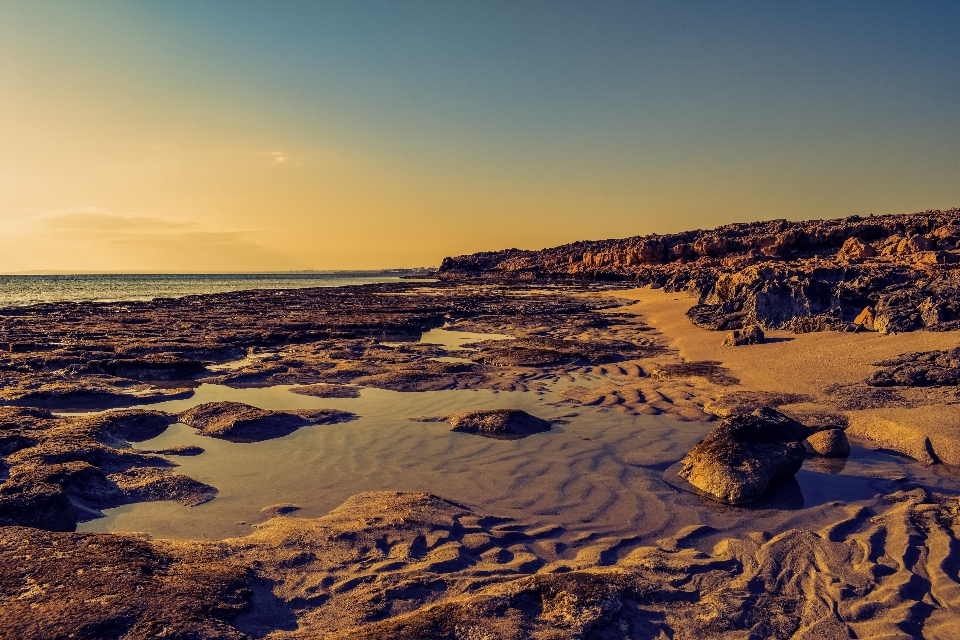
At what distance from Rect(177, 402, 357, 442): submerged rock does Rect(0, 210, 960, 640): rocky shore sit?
0.05 m

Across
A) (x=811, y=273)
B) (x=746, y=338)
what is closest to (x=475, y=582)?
(x=746, y=338)

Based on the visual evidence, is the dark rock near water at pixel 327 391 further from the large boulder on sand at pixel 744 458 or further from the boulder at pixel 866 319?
the boulder at pixel 866 319

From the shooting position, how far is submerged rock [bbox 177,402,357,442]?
24.5 ft

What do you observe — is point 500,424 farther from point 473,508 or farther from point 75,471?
point 75,471

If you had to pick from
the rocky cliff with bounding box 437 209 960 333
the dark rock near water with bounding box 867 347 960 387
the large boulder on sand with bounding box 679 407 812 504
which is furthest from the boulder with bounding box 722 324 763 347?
the large boulder on sand with bounding box 679 407 812 504

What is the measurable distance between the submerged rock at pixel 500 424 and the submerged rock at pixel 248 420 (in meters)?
1.89

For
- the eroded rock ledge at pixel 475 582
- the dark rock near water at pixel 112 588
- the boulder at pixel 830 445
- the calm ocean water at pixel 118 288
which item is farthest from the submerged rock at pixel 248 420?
the calm ocean water at pixel 118 288

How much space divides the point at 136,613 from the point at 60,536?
1.51m

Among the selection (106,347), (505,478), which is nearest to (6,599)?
(505,478)

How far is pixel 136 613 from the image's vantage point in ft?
10.3

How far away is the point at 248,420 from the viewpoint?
25.2 ft

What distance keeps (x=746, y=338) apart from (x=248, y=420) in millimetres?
11619

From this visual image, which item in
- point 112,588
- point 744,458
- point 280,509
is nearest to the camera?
point 112,588

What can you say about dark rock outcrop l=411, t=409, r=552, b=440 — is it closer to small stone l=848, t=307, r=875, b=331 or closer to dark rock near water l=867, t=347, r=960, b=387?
dark rock near water l=867, t=347, r=960, b=387
